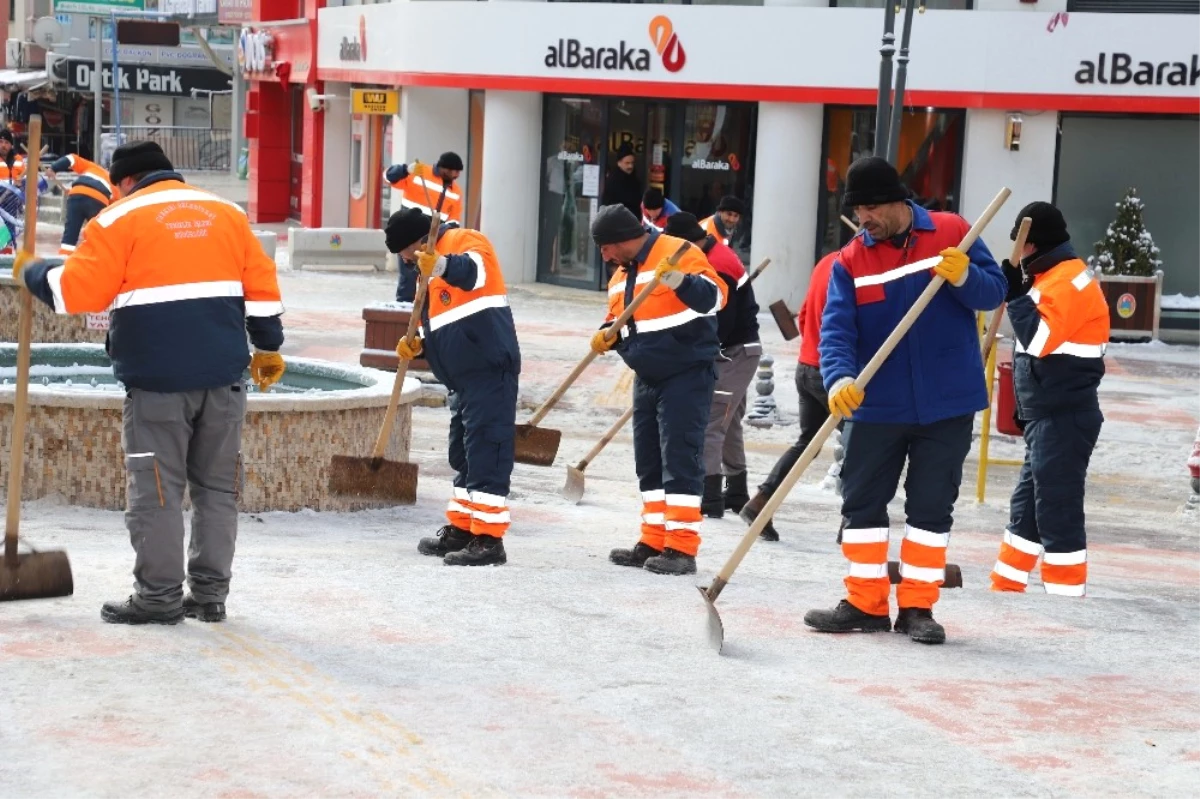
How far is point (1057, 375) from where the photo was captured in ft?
27.3

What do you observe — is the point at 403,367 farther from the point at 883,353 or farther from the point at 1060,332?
the point at 883,353

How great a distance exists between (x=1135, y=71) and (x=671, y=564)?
50.4 feet

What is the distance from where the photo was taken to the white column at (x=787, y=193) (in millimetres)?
23031

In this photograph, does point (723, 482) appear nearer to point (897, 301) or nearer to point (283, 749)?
point (897, 301)

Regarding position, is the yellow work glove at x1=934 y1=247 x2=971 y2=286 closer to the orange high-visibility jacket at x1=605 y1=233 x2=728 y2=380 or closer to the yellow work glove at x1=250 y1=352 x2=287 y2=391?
the orange high-visibility jacket at x1=605 y1=233 x2=728 y2=380

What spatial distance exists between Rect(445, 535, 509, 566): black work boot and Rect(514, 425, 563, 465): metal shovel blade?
2024 mm

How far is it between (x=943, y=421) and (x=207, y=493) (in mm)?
2602

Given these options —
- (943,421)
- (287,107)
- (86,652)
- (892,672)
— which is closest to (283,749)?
(86,652)

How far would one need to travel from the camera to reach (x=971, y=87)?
22188 mm

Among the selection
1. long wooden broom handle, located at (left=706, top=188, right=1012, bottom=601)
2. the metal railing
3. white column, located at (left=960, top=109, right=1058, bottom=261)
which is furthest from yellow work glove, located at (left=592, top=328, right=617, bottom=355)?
the metal railing

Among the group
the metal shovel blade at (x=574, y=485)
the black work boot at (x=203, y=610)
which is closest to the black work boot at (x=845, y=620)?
the black work boot at (x=203, y=610)

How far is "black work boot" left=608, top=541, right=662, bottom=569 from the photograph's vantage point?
8492 millimetres

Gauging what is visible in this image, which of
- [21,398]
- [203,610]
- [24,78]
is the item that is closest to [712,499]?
[203,610]

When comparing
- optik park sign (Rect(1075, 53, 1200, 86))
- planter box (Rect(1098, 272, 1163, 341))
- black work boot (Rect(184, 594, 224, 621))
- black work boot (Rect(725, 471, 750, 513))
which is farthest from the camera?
optik park sign (Rect(1075, 53, 1200, 86))
